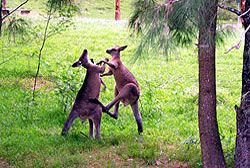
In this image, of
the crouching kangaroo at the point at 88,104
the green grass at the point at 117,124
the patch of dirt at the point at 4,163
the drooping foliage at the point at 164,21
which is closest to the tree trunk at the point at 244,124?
the green grass at the point at 117,124

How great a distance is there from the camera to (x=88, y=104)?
539 centimetres

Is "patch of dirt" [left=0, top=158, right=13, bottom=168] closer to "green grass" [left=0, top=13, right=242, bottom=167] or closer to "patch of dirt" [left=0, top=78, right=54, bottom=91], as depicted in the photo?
"green grass" [left=0, top=13, right=242, bottom=167]

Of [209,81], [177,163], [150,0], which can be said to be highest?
[150,0]

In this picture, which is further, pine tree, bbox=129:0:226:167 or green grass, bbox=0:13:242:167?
green grass, bbox=0:13:242:167

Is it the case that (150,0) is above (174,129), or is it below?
above

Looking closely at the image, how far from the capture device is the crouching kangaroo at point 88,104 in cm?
538

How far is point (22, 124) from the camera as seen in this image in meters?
6.32

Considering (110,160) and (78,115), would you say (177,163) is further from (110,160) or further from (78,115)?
(78,115)

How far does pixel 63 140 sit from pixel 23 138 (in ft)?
2.26

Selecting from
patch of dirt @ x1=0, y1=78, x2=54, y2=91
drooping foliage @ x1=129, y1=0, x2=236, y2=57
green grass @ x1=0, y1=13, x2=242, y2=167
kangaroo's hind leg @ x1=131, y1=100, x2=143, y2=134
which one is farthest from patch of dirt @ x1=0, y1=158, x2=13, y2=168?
patch of dirt @ x1=0, y1=78, x2=54, y2=91

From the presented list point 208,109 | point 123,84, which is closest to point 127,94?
point 123,84

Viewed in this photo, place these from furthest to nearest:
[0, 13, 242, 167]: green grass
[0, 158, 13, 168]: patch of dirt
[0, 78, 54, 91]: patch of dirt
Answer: [0, 78, 54, 91]: patch of dirt < [0, 13, 242, 167]: green grass < [0, 158, 13, 168]: patch of dirt

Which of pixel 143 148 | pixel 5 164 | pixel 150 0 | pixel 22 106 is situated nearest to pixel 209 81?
pixel 150 0

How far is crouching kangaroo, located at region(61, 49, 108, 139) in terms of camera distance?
538 cm
